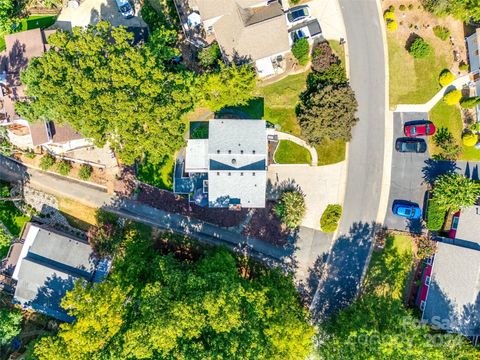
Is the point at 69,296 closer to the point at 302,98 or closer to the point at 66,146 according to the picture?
the point at 66,146

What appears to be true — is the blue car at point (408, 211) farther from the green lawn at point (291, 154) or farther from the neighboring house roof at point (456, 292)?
the green lawn at point (291, 154)

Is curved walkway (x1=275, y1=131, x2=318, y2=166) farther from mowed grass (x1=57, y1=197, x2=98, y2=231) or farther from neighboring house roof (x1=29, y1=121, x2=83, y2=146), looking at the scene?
mowed grass (x1=57, y1=197, x2=98, y2=231)

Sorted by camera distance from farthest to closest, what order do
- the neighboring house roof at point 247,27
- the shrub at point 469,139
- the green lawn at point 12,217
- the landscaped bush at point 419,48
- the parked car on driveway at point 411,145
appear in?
the green lawn at point 12,217 → the parked car on driveway at point 411,145 → the shrub at point 469,139 → the landscaped bush at point 419,48 → the neighboring house roof at point 247,27

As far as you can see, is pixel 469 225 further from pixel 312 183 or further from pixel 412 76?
pixel 412 76

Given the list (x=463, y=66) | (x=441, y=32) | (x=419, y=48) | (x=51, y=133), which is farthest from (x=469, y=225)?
(x=51, y=133)

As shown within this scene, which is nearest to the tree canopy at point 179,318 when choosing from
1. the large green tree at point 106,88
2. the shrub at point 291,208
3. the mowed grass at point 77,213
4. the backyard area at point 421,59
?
the shrub at point 291,208
